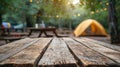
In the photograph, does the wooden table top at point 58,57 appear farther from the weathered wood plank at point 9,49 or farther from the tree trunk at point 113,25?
the tree trunk at point 113,25

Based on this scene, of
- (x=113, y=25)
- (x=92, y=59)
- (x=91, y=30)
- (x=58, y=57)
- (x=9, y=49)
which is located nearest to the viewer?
(x=92, y=59)

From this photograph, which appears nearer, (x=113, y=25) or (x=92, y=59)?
(x=92, y=59)

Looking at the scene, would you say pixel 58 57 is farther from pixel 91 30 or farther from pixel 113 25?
pixel 91 30

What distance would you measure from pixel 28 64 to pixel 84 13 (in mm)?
36091

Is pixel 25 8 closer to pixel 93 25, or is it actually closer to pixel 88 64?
pixel 93 25

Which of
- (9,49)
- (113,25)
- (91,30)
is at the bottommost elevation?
(91,30)

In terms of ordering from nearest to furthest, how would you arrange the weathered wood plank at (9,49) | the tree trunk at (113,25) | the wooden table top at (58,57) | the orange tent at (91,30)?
the wooden table top at (58,57)
the weathered wood plank at (9,49)
the tree trunk at (113,25)
the orange tent at (91,30)

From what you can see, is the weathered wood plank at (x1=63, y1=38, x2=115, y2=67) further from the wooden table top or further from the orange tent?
the orange tent

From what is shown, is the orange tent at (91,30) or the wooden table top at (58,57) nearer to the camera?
the wooden table top at (58,57)

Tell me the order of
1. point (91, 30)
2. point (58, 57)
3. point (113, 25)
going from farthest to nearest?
1. point (91, 30)
2. point (113, 25)
3. point (58, 57)

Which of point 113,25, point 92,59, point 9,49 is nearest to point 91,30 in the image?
point 113,25

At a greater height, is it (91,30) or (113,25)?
(113,25)

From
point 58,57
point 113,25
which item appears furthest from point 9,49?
point 113,25

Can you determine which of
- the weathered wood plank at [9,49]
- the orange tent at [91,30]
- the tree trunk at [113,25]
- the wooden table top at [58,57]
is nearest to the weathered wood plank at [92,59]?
the wooden table top at [58,57]
